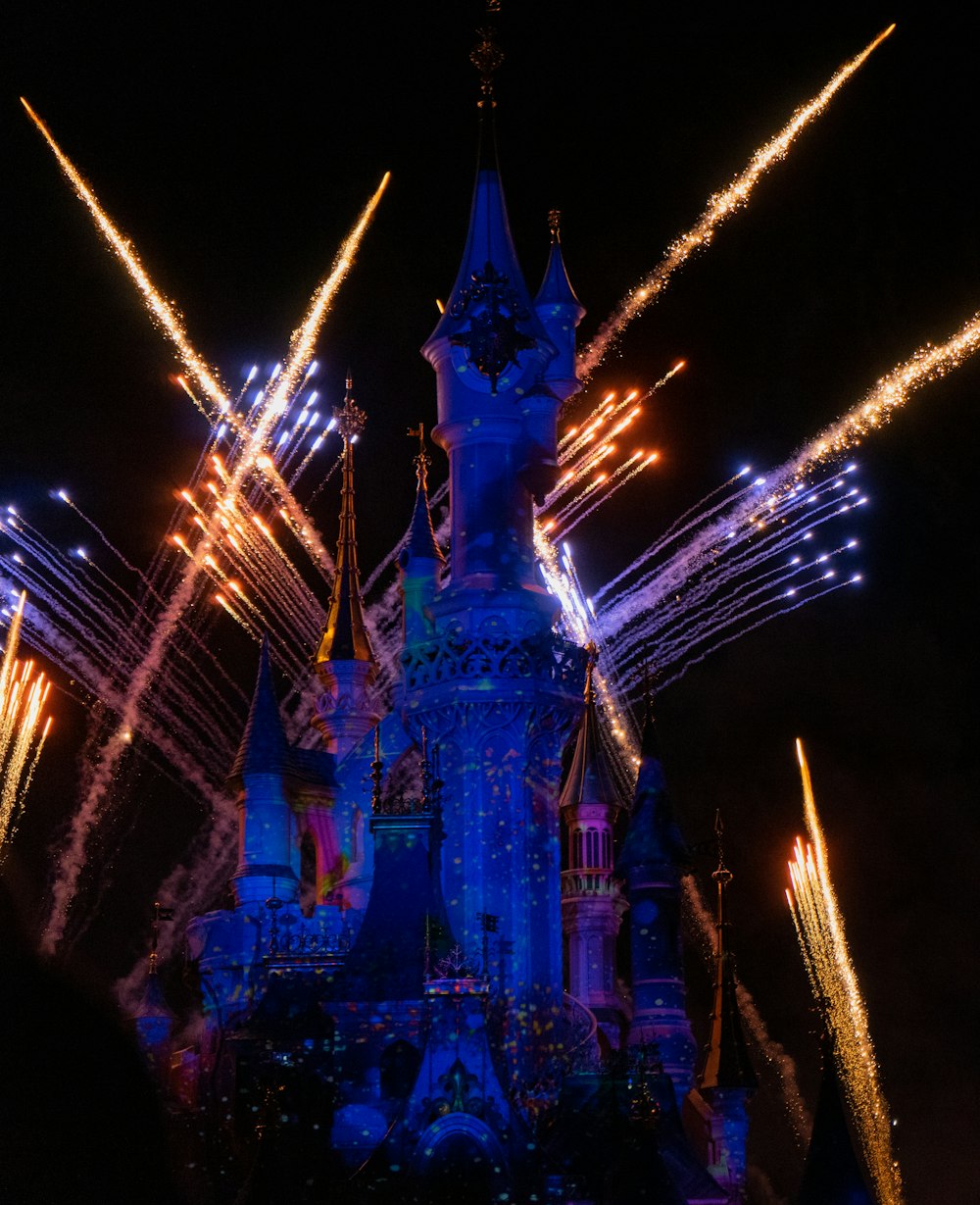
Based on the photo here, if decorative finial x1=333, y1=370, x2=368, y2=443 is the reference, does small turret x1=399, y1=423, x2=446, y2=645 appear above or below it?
below

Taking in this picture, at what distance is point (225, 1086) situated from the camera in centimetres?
5859

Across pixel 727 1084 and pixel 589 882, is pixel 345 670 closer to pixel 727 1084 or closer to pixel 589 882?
pixel 589 882

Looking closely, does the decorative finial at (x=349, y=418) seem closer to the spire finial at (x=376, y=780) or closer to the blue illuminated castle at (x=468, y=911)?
the blue illuminated castle at (x=468, y=911)

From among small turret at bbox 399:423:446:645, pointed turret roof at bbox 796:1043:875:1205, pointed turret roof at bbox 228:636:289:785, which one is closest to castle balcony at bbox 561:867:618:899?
small turret at bbox 399:423:446:645

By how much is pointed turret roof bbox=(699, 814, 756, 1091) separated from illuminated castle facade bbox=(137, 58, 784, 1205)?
3.1 inches

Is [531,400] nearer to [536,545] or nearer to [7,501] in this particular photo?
[536,545]

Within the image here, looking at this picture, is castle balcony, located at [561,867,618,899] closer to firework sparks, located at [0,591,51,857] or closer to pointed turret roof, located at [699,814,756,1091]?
pointed turret roof, located at [699,814,756,1091]

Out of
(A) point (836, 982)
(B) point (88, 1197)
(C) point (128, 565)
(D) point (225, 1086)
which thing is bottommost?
(B) point (88, 1197)

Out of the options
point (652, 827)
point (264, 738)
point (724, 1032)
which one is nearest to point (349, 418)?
point (264, 738)

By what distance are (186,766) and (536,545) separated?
14.7 meters

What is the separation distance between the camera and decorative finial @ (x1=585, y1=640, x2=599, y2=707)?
63.2 m

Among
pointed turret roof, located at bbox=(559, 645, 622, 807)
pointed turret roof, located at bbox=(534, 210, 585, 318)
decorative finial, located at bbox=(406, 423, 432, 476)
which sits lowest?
pointed turret roof, located at bbox=(559, 645, 622, 807)

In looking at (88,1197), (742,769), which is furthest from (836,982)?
(88,1197)

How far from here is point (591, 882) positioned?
66562 millimetres
